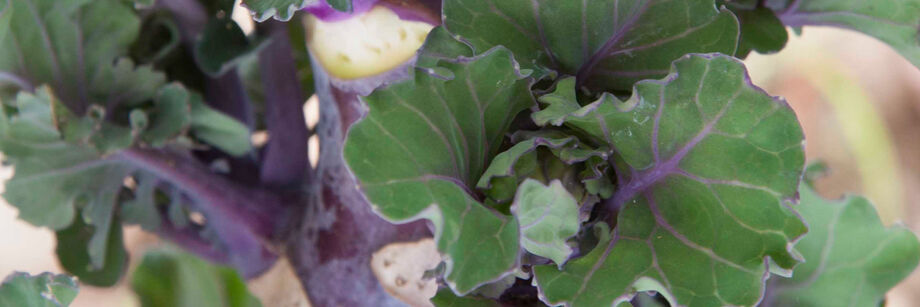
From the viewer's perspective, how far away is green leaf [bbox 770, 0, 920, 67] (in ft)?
1.28

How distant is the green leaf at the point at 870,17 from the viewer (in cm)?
39

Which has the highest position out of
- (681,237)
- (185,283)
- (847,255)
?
(681,237)

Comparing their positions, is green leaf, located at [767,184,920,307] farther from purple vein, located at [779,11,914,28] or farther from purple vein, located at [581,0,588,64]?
purple vein, located at [581,0,588,64]

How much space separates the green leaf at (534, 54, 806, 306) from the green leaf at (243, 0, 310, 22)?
0.11 m

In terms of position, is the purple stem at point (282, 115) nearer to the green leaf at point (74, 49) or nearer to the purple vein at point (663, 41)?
the green leaf at point (74, 49)

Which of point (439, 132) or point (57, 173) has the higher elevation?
point (439, 132)

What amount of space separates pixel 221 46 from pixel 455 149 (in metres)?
0.21

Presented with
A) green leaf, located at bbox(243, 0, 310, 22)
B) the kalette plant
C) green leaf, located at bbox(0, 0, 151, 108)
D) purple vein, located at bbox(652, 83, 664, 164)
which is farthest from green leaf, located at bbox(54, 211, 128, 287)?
purple vein, located at bbox(652, 83, 664, 164)

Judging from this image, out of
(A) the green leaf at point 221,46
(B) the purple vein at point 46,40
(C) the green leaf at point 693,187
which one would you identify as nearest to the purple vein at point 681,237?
(C) the green leaf at point 693,187

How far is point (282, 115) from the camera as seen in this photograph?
20.8 inches

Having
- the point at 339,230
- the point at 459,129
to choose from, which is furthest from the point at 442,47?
the point at 339,230

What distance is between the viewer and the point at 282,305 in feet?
1.64

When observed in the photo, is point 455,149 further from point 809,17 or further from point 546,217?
point 809,17

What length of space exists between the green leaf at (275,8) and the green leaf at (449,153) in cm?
5
